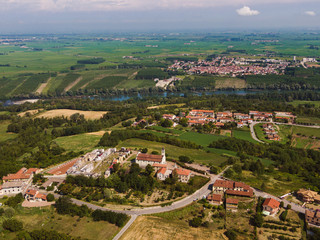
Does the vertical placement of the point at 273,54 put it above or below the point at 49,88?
above

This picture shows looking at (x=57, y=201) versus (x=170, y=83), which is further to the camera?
(x=170, y=83)

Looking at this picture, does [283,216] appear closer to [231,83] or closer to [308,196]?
[308,196]

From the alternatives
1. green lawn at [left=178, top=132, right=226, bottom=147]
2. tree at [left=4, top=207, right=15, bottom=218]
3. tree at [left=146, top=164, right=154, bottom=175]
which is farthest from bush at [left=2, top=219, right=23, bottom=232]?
green lawn at [left=178, top=132, right=226, bottom=147]

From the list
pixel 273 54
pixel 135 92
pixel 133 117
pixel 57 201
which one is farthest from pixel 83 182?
pixel 273 54

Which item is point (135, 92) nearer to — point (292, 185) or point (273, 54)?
point (292, 185)

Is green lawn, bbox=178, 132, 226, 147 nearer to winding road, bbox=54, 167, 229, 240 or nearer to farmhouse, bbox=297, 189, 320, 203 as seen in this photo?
winding road, bbox=54, 167, 229, 240

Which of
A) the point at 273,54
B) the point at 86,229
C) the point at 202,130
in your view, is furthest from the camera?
the point at 273,54

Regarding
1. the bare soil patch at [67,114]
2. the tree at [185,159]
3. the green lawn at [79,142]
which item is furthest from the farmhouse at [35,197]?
the bare soil patch at [67,114]
